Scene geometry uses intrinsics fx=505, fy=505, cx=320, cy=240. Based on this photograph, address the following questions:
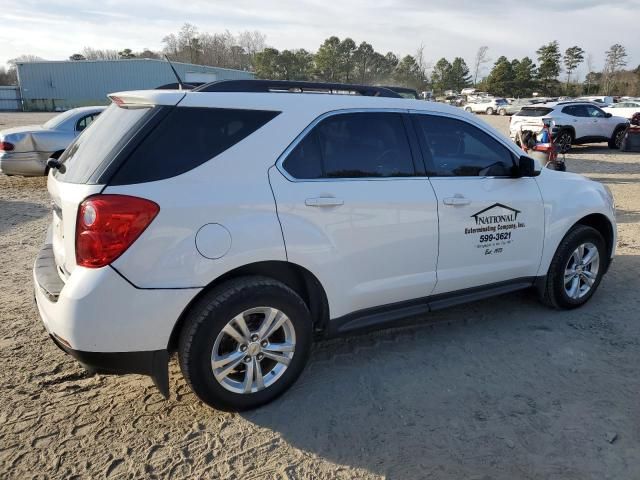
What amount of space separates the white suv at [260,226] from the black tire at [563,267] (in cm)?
59

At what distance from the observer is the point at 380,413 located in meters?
2.98

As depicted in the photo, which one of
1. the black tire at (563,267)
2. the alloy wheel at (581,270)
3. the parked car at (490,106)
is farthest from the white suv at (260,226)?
the parked car at (490,106)

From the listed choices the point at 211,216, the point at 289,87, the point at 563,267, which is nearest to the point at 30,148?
the point at 289,87

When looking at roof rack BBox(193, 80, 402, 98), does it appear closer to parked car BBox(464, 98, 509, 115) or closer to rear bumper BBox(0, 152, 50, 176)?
rear bumper BBox(0, 152, 50, 176)

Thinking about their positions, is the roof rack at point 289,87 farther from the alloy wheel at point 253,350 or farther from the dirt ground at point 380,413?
the dirt ground at point 380,413

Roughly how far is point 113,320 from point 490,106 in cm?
5006

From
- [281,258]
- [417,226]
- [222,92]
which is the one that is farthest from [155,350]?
[417,226]

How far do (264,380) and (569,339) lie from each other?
245 cm

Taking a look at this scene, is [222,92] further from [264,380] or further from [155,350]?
[264,380]

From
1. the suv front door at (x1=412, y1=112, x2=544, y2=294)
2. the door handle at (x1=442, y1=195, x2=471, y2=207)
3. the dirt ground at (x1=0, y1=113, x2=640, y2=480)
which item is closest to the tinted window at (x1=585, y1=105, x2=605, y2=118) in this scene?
the dirt ground at (x1=0, y1=113, x2=640, y2=480)

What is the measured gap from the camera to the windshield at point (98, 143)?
2.69 m

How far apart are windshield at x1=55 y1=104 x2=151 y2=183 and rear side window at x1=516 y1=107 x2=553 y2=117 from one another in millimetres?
16627

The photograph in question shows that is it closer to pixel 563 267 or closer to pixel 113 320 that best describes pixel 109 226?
pixel 113 320

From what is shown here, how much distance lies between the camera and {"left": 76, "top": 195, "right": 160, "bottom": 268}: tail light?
248 centimetres
